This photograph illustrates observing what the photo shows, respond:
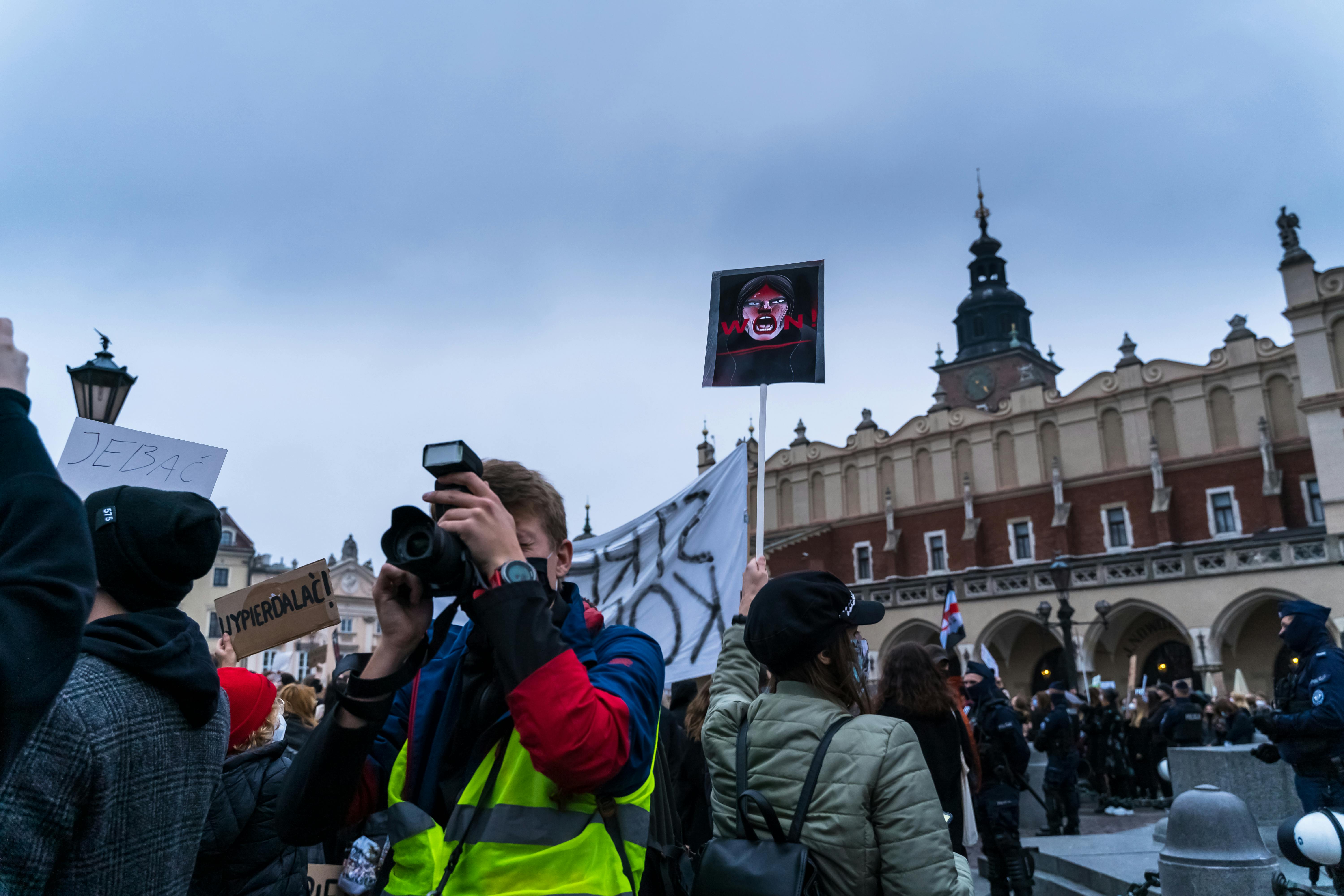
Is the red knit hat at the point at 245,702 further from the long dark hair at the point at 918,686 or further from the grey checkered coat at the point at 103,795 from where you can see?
the long dark hair at the point at 918,686

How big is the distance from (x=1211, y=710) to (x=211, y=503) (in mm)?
18781

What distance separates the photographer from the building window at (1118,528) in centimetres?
2823

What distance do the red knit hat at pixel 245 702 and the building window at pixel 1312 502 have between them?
29801 mm

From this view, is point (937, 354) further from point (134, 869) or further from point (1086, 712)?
point (134, 869)

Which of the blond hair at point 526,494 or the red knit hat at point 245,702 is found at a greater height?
the blond hair at point 526,494

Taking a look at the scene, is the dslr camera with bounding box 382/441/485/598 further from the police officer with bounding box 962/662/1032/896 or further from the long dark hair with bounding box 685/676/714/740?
the police officer with bounding box 962/662/1032/896

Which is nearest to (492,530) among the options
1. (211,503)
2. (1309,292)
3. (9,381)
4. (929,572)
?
(9,381)

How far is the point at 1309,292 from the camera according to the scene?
2491cm

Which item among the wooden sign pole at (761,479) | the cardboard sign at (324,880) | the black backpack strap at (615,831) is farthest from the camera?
the wooden sign pole at (761,479)

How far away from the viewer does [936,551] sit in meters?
32.2

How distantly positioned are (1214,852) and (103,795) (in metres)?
5.09

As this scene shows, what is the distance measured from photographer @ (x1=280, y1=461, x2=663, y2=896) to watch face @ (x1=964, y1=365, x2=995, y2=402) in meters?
44.3

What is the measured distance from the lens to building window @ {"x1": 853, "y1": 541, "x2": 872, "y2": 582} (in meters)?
33.6

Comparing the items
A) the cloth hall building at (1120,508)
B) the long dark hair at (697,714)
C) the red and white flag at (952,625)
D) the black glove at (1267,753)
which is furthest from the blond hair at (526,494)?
the cloth hall building at (1120,508)
